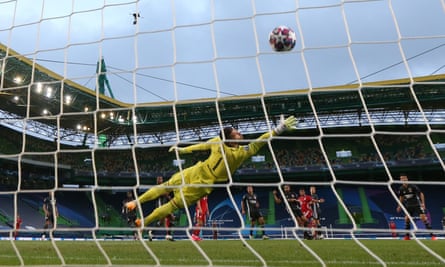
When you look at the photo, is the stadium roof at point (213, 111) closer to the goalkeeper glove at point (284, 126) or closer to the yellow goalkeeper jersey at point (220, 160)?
the yellow goalkeeper jersey at point (220, 160)

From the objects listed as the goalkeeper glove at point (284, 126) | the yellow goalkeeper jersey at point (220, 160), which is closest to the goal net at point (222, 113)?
the yellow goalkeeper jersey at point (220, 160)

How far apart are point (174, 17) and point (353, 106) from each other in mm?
15122

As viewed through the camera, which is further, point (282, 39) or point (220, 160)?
point (282, 39)

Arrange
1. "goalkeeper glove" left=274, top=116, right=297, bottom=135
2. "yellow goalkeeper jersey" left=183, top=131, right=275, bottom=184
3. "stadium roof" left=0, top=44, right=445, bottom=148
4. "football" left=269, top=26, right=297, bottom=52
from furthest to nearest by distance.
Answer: "stadium roof" left=0, top=44, right=445, bottom=148, "football" left=269, top=26, right=297, bottom=52, "yellow goalkeeper jersey" left=183, top=131, right=275, bottom=184, "goalkeeper glove" left=274, top=116, right=297, bottom=135

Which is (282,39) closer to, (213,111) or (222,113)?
(213,111)

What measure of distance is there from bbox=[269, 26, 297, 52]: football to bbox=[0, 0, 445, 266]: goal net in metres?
0.14

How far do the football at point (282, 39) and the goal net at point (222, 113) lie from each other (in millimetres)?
137

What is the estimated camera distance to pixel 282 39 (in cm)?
477

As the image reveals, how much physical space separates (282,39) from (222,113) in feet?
37.5

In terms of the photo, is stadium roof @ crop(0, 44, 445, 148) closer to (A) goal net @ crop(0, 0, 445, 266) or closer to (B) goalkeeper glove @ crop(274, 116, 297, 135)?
(A) goal net @ crop(0, 0, 445, 266)

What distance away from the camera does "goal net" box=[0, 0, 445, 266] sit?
3516 millimetres

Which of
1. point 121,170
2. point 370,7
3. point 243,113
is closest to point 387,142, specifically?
point 243,113

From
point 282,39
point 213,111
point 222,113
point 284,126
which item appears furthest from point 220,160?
point 222,113

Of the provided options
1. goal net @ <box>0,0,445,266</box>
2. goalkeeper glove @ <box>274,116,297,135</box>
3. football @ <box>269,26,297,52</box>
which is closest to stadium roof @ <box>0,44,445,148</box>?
goal net @ <box>0,0,445,266</box>
